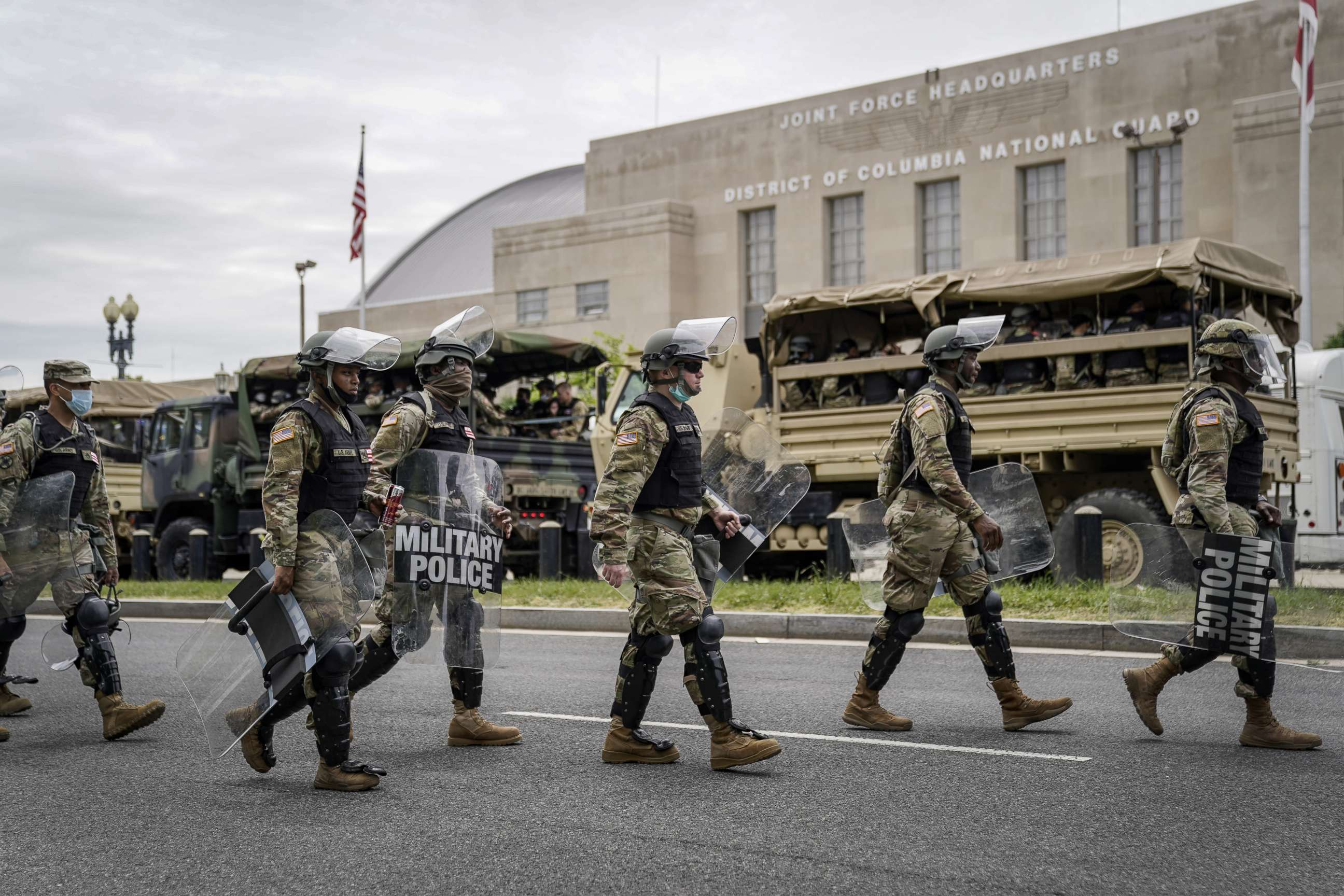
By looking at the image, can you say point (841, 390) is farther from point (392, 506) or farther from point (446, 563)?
point (392, 506)

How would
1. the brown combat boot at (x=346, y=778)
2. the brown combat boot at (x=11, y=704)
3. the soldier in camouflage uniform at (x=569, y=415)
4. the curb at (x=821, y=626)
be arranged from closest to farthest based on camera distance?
the brown combat boot at (x=346, y=778)
the brown combat boot at (x=11, y=704)
the curb at (x=821, y=626)
the soldier in camouflage uniform at (x=569, y=415)

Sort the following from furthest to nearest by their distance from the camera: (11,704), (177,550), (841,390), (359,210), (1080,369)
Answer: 1. (359,210)
2. (177,550)
3. (841,390)
4. (1080,369)
5. (11,704)

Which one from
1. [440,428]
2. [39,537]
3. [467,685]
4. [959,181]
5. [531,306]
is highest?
[959,181]

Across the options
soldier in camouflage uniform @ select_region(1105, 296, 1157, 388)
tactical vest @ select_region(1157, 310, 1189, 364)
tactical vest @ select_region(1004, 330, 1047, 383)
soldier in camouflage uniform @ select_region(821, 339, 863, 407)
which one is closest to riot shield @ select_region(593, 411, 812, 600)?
soldier in camouflage uniform @ select_region(1105, 296, 1157, 388)

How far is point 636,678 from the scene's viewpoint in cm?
618

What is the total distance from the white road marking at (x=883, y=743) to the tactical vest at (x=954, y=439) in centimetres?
122

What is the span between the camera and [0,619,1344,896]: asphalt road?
4.38 meters

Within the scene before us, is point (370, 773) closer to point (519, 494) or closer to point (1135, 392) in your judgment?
point (1135, 392)

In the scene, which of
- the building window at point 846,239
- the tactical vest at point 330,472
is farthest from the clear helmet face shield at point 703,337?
the building window at point 846,239

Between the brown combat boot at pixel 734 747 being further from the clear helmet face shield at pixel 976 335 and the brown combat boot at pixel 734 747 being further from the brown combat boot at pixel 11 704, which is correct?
the brown combat boot at pixel 11 704

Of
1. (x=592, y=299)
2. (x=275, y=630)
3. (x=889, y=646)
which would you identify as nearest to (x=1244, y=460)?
(x=889, y=646)

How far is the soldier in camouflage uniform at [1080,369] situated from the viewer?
13.8m

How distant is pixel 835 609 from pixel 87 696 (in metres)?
5.91

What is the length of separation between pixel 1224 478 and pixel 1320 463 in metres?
11.3
